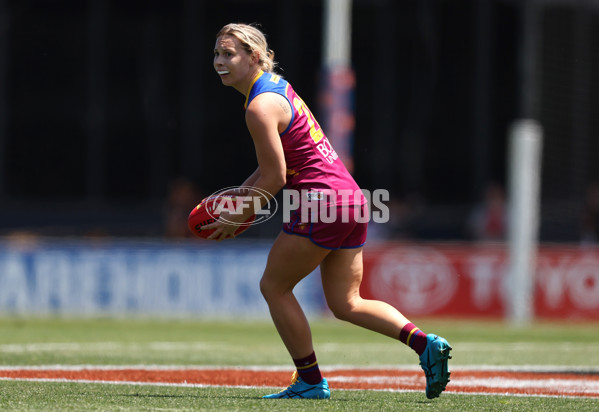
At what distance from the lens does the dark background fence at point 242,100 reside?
25172 millimetres

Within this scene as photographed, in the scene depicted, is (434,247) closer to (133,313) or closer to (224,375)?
(133,313)

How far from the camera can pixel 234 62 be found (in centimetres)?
699

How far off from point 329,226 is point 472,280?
11.1 meters

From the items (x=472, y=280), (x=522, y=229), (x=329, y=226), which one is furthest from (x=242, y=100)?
(x=329, y=226)

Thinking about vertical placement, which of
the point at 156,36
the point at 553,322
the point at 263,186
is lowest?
the point at 553,322

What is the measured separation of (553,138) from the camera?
86.4 ft

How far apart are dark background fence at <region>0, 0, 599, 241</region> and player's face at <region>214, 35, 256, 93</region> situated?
58.2 ft

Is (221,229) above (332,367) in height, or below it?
above

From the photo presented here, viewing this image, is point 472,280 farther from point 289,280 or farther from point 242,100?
point 289,280

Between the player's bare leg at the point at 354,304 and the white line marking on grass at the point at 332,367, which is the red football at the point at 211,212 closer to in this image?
the player's bare leg at the point at 354,304

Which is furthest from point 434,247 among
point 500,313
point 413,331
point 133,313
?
point 413,331

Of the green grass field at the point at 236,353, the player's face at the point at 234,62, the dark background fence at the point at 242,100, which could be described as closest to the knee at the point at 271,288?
the green grass field at the point at 236,353

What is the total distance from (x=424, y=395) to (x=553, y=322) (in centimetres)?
1057

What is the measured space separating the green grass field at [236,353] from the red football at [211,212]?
986mm
